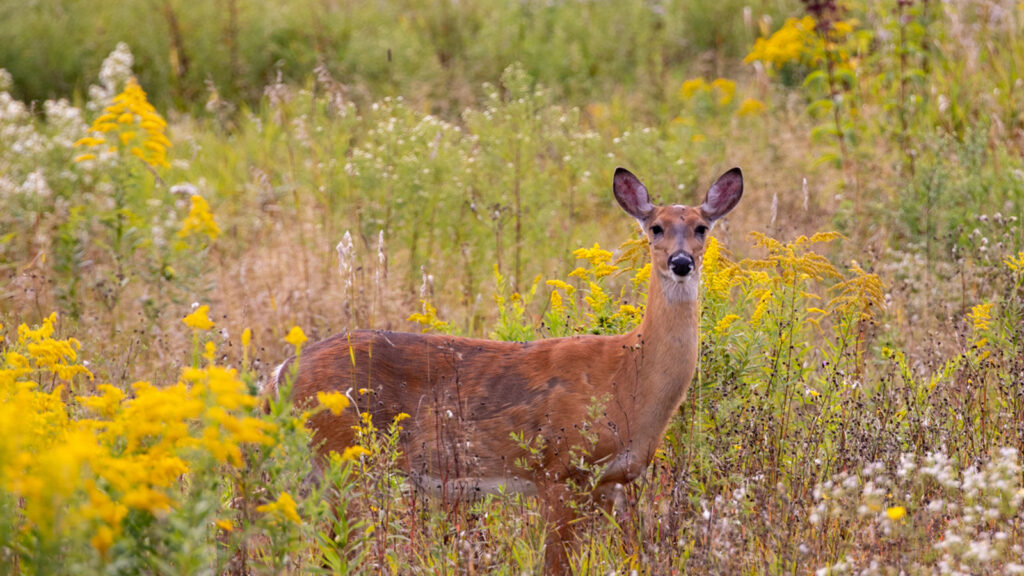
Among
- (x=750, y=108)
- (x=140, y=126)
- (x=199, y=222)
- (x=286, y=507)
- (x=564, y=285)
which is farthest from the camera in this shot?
(x=750, y=108)

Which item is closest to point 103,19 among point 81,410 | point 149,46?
point 149,46

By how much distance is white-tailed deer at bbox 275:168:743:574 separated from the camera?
15.0 feet

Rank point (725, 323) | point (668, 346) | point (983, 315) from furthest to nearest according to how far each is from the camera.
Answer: point (983, 315), point (725, 323), point (668, 346)

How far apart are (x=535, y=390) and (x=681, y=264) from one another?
31.4 inches

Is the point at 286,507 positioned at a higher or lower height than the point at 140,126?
lower

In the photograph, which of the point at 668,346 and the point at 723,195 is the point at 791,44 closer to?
the point at 723,195

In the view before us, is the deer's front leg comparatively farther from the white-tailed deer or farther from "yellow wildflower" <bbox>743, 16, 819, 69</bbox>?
"yellow wildflower" <bbox>743, 16, 819, 69</bbox>

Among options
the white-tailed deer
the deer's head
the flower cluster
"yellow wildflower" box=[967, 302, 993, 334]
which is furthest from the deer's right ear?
the flower cluster

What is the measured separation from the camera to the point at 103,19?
13.1 metres

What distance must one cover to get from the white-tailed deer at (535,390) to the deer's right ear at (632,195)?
0.74ft

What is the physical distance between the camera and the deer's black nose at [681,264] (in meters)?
4.58

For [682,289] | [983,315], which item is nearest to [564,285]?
[682,289]

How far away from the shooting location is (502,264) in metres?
7.37

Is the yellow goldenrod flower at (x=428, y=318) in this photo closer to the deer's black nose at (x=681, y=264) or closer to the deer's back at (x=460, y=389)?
the deer's back at (x=460, y=389)
